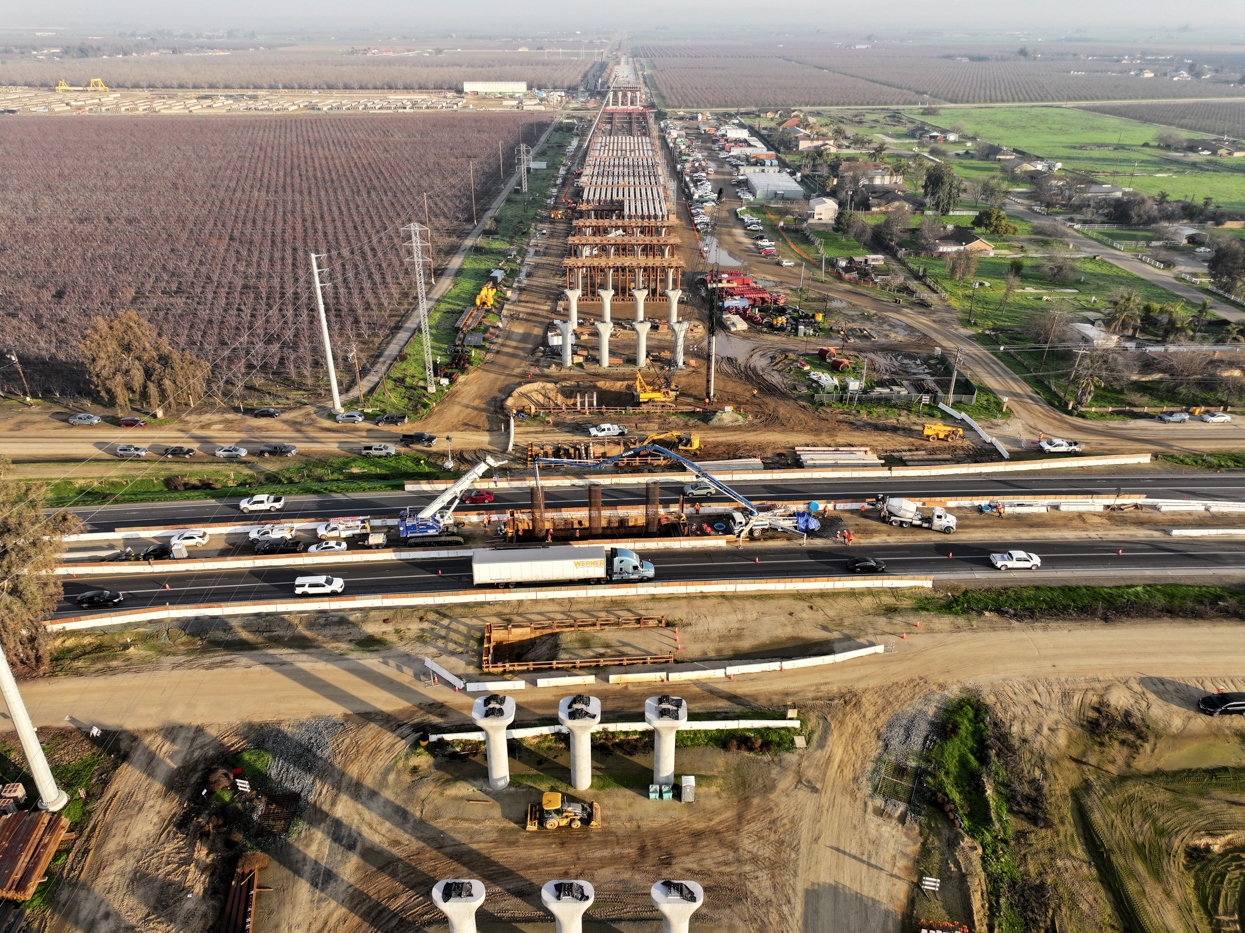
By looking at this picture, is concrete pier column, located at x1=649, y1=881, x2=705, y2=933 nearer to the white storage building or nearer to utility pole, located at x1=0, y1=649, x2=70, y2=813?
utility pole, located at x1=0, y1=649, x2=70, y2=813

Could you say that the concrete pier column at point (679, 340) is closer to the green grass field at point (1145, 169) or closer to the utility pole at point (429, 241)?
the utility pole at point (429, 241)

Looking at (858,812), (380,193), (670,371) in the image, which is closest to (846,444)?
(670,371)

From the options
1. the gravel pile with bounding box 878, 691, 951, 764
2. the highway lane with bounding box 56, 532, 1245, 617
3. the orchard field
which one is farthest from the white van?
the orchard field

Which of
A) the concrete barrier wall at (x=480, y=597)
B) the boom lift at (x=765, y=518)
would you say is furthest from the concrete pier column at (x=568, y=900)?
the boom lift at (x=765, y=518)

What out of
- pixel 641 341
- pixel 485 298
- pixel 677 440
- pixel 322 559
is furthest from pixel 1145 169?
pixel 322 559

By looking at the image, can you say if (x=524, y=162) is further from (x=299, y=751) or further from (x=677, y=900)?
(x=677, y=900)

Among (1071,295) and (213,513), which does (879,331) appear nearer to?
(1071,295)
